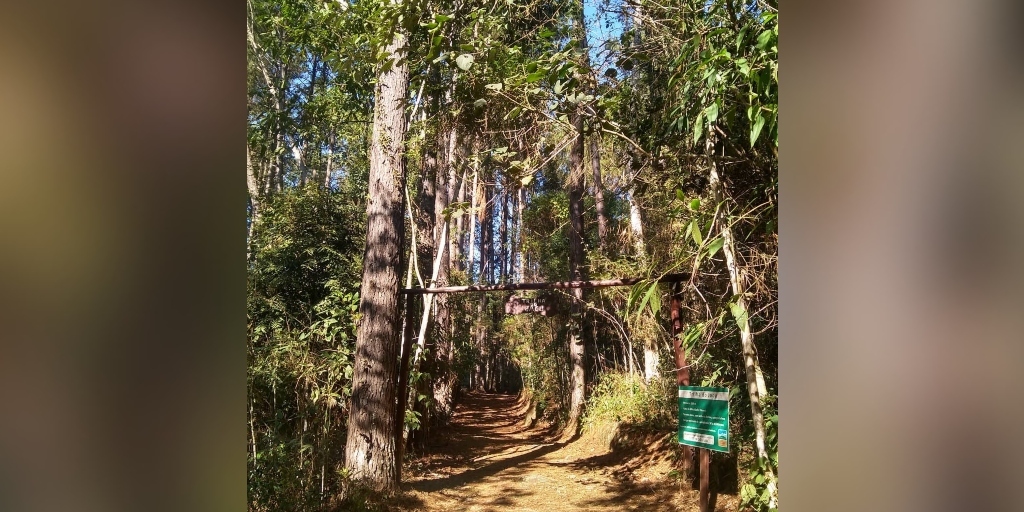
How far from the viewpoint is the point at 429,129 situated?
19.4 ft

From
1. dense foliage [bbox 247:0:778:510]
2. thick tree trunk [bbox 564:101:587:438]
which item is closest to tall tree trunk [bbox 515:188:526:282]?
dense foliage [bbox 247:0:778:510]

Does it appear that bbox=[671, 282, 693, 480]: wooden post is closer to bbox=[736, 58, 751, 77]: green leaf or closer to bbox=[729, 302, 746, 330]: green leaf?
bbox=[729, 302, 746, 330]: green leaf

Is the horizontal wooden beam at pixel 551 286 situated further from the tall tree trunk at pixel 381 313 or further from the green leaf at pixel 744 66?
the green leaf at pixel 744 66

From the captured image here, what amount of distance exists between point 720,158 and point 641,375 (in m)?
5.56

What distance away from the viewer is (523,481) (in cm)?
701

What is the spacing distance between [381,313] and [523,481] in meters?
2.88

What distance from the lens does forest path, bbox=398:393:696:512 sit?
19.5 feet

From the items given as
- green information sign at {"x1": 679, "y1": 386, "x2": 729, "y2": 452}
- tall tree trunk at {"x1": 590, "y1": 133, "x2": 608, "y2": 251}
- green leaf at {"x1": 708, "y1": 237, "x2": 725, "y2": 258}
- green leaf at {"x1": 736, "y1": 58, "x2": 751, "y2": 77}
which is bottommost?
green information sign at {"x1": 679, "y1": 386, "x2": 729, "y2": 452}

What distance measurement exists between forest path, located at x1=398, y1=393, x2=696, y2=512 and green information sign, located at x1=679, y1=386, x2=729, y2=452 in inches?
76.9

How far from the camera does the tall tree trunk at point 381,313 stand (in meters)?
5.49

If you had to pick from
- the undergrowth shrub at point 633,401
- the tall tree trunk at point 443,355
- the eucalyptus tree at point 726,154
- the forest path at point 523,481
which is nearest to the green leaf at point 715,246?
the eucalyptus tree at point 726,154

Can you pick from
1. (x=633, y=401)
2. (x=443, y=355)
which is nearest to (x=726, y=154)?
(x=633, y=401)

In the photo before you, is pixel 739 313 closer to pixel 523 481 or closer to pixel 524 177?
pixel 524 177
